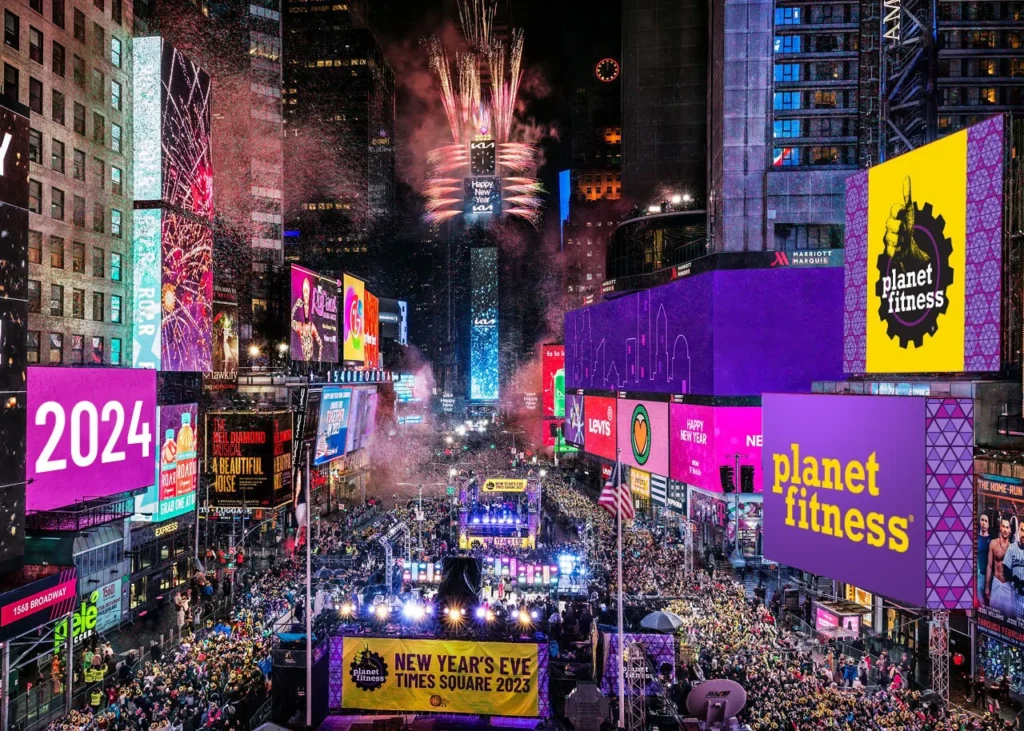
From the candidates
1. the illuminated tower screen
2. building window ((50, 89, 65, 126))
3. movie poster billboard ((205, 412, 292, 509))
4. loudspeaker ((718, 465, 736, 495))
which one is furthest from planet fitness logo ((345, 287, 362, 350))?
the illuminated tower screen

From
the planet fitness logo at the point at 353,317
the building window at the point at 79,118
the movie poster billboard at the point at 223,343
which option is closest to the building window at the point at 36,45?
the building window at the point at 79,118

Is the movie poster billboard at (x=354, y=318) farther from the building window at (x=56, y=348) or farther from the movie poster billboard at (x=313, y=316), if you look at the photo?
the building window at (x=56, y=348)

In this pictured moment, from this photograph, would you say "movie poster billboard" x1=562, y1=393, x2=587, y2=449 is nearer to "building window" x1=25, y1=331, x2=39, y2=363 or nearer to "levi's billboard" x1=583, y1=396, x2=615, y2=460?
"levi's billboard" x1=583, y1=396, x2=615, y2=460

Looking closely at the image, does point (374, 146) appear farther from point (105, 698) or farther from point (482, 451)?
point (105, 698)

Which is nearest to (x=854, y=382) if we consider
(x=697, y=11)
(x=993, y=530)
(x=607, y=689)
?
(x=993, y=530)

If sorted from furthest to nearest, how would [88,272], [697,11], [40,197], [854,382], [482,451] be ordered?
[482,451] < [697,11] < [88,272] < [40,197] < [854,382]

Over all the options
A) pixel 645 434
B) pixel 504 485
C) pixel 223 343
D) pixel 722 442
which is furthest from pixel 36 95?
pixel 645 434
